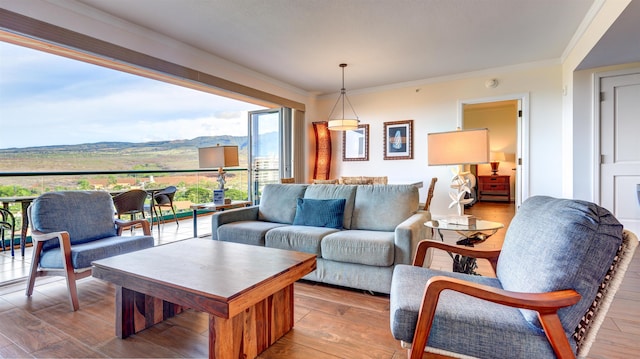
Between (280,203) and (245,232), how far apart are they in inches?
23.8

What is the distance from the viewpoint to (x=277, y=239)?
273cm

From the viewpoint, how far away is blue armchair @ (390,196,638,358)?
3.50 feet

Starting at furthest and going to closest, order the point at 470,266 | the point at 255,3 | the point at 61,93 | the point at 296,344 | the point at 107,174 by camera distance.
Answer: the point at 61,93, the point at 107,174, the point at 255,3, the point at 470,266, the point at 296,344

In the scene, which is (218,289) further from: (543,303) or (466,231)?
(466,231)

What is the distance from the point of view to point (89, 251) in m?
2.29

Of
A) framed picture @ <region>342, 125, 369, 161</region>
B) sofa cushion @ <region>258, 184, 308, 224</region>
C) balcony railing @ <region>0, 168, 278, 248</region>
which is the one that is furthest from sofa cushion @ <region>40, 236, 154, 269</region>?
framed picture @ <region>342, 125, 369, 161</region>

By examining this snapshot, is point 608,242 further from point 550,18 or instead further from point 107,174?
point 107,174

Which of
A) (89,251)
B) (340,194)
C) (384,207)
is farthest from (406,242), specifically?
(89,251)

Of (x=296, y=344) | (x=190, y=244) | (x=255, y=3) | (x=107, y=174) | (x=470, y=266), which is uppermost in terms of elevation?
(x=255, y=3)

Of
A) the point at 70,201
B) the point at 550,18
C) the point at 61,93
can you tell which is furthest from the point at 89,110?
the point at 550,18

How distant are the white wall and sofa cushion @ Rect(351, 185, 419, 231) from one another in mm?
2641

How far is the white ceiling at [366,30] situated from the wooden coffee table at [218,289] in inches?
91.2

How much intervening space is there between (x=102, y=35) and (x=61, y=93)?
3715 mm

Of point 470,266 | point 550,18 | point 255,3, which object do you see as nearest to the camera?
point 470,266
